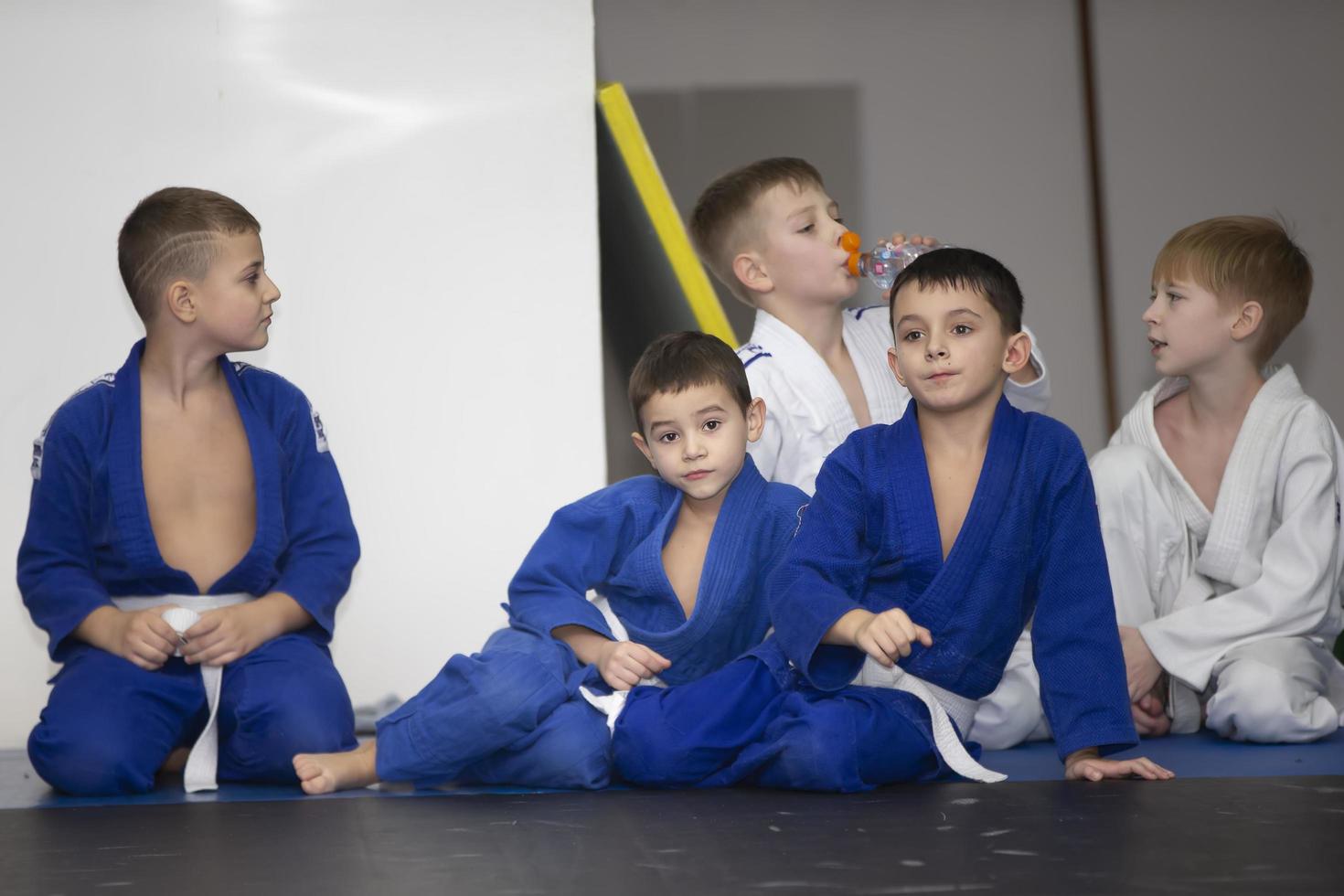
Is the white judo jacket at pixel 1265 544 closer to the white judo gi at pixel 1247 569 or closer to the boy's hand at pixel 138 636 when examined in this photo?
the white judo gi at pixel 1247 569

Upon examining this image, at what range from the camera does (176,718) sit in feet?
7.89

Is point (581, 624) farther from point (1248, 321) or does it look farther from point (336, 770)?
point (1248, 321)

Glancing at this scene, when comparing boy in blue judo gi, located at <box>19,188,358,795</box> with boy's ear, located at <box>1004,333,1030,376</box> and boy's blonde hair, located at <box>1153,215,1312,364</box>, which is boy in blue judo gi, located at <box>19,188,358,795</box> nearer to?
boy's ear, located at <box>1004,333,1030,376</box>

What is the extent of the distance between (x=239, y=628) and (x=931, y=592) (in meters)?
1.18

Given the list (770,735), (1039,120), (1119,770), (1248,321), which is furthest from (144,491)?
(1039,120)

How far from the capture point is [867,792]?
1.95 m

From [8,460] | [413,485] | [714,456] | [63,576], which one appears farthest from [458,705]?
[8,460]

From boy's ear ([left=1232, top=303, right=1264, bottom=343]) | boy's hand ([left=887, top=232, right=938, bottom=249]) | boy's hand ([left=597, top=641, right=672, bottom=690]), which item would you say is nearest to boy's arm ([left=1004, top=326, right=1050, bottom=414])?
boy's hand ([left=887, top=232, right=938, bottom=249])

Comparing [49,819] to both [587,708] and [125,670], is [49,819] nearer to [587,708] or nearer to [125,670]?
[125,670]

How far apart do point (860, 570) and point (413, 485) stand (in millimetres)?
1308

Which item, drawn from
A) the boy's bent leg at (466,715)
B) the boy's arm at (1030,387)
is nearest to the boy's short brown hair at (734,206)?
the boy's arm at (1030,387)

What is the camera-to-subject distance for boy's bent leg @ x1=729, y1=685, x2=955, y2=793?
1.98 metres

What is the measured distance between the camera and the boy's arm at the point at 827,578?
2.03 metres

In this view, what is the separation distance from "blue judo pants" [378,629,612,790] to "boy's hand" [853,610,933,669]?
48 cm
